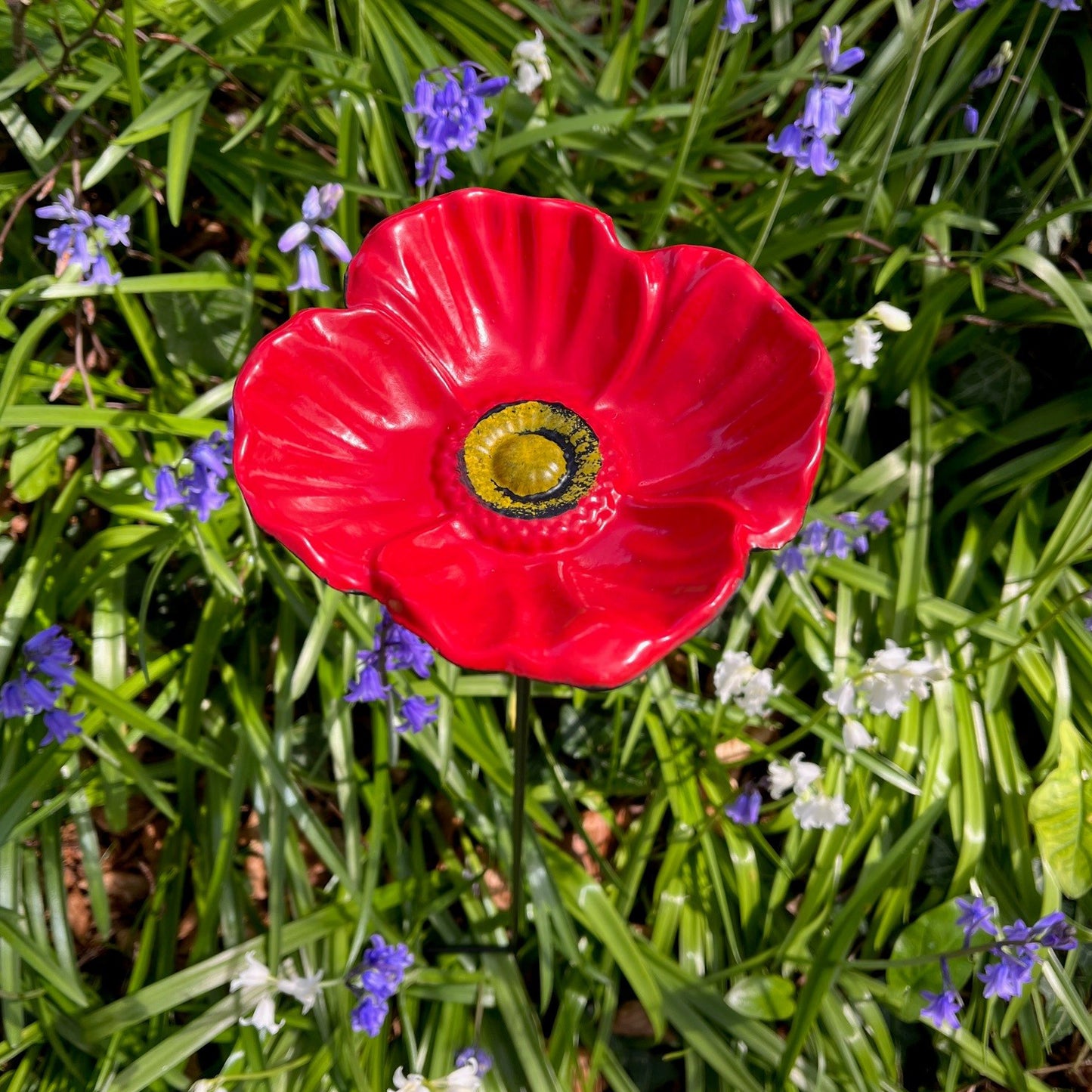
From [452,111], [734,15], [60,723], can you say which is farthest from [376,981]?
[734,15]

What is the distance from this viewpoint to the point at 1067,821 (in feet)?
5.71

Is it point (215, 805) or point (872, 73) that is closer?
point (215, 805)

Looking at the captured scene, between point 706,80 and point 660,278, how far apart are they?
52cm

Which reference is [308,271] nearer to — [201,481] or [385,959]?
[201,481]

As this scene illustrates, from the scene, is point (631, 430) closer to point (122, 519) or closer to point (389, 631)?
point (389, 631)

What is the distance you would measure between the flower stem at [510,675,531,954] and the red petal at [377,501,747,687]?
7 centimetres

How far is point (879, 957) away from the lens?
6.16ft


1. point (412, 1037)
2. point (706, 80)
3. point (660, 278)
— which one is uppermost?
point (706, 80)

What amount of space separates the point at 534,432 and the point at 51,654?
2.85 feet

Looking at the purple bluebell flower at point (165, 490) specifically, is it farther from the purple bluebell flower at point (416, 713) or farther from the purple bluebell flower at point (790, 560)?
the purple bluebell flower at point (790, 560)

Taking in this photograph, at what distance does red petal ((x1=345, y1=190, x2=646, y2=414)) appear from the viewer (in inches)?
47.6

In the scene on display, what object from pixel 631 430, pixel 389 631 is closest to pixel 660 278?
pixel 631 430

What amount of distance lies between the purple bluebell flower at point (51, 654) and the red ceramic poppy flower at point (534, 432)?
0.67 metres

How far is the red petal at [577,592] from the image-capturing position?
863 millimetres
